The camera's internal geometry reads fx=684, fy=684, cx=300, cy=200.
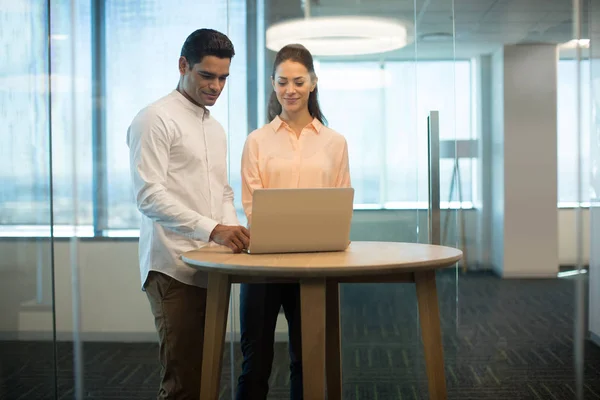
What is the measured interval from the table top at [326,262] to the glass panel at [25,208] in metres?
0.85

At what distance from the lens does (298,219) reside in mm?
1996

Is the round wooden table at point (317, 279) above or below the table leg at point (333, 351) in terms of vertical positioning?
above

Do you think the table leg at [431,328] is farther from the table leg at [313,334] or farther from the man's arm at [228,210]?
the man's arm at [228,210]

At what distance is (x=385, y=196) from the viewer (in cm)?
328

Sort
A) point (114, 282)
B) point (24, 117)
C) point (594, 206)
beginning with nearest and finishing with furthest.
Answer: point (24, 117)
point (114, 282)
point (594, 206)

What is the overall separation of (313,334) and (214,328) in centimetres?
33

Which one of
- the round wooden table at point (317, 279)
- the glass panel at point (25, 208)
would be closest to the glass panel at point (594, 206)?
the round wooden table at point (317, 279)

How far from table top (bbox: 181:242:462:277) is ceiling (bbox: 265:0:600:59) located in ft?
4.69

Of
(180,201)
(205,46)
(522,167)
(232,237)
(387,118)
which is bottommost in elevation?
(232,237)

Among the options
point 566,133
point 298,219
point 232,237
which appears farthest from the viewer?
point 566,133

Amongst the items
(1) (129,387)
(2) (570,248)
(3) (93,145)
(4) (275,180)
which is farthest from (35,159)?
(2) (570,248)

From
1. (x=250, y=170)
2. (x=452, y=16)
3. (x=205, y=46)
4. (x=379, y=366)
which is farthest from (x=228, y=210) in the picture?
(x=452, y=16)

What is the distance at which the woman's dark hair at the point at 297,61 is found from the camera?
2.58 metres

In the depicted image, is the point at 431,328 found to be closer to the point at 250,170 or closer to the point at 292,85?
the point at 250,170
